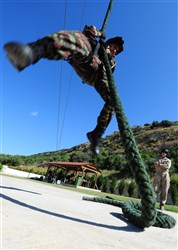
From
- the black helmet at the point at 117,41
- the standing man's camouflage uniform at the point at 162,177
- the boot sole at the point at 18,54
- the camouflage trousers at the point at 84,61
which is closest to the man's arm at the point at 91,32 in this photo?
the camouflage trousers at the point at 84,61

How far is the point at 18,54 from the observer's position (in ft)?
4.66

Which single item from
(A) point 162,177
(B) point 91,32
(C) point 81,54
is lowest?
(A) point 162,177

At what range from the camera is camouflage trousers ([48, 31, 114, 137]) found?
1701 mm

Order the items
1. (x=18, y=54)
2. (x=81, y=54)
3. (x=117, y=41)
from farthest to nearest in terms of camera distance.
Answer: (x=117, y=41), (x=81, y=54), (x=18, y=54)

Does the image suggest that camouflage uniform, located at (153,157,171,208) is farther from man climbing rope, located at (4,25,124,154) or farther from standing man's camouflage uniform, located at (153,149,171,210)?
man climbing rope, located at (4,25,124,154)

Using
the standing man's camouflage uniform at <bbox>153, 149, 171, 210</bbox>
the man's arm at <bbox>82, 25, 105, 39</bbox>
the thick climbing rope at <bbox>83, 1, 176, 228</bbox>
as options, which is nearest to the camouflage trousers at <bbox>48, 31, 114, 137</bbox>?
the man's arm at <bbox>82, 25, 105, 39</bbox>

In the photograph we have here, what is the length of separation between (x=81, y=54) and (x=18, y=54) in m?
0.65

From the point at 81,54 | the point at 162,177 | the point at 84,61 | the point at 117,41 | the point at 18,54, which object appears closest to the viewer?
the point at 18,54

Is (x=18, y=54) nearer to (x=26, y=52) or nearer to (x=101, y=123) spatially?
(x=26, y=52)

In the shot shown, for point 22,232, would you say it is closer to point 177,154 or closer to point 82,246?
point 82,246

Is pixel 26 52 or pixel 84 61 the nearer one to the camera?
pixel 26 52

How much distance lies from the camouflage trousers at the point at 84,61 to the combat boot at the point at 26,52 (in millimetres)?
82

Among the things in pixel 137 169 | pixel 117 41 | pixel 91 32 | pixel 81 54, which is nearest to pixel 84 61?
pixel 81 54

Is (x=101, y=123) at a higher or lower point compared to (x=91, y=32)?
lower
